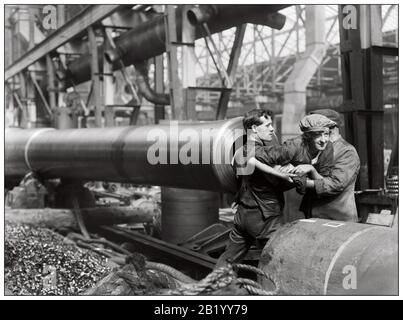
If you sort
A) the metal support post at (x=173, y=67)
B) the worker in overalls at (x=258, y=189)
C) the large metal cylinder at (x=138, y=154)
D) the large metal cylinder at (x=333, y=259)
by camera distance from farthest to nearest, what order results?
1. the metal support post at (x=173, y=67)
2. the large metal cylinder at (x=138, y=154)
3. the worker in overalls at (x=258, y=189)
4. the large metal cylinder at (x=333, y=259)

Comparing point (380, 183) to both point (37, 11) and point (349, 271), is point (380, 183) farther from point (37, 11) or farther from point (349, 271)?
point (37, 11)

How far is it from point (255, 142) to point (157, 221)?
4.43 meters

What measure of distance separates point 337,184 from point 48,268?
9.11 ft

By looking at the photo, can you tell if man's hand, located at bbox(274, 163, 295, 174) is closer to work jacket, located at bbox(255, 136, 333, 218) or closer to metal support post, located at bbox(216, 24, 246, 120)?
work jacket, located at bbox(255, 136, 333, 218)

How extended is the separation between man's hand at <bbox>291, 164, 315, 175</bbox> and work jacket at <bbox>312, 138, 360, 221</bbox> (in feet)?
0.30

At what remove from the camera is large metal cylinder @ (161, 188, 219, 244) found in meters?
6.59

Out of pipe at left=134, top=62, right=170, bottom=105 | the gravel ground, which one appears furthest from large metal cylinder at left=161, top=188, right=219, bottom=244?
pipe at left=134, top=62, right=170, bottom=105

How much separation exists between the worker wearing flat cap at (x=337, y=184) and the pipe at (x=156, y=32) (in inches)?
136

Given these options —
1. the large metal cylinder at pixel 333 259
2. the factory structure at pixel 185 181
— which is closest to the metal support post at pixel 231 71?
the factory structure at pixel 185 181

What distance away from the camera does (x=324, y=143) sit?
3.38 metres

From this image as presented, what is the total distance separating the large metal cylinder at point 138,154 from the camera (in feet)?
13.7

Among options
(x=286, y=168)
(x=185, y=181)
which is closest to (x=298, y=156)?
(x=286, y=168)

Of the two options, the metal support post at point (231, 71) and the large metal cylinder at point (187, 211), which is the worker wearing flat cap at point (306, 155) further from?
the metal support post at point (231, 71)
